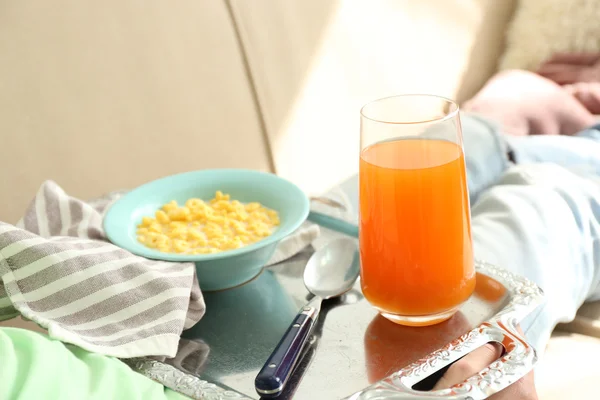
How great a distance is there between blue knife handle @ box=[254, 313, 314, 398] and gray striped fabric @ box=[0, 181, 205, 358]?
10 cm

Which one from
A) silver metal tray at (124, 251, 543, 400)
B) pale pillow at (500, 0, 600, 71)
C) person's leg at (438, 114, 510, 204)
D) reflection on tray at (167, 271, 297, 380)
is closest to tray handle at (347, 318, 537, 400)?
silver metal tray at (124, 251, 543, 400)

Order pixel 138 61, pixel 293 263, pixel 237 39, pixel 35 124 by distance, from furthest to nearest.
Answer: pixel 237 39
pixel 138 61
pixel 35 124
pixel 293 263

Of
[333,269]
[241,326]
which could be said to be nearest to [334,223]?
[333,269]

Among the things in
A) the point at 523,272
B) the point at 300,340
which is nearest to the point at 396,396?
the point at 300,340

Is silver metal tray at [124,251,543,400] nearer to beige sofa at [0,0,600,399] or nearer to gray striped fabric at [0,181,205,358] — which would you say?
gray striped fabric at [0,181,205,358]

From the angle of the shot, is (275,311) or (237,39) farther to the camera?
(237,39)

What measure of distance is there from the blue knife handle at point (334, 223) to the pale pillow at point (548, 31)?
952 mm

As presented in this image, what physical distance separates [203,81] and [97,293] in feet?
2.17

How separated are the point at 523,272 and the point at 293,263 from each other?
1.03 ft

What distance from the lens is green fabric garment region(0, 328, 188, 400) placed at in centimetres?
54

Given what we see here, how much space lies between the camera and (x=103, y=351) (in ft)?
2.07

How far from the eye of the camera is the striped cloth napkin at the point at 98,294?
656mm

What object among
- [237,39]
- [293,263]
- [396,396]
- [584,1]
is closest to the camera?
[396,396]

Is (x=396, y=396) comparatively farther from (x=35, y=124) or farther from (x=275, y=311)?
(x=35, y=124)
